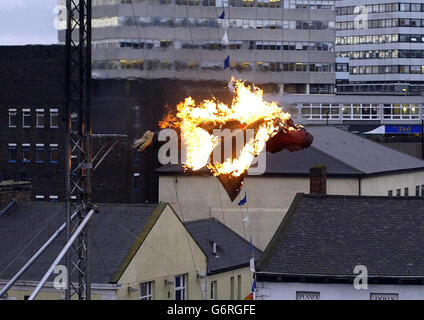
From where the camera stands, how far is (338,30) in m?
190

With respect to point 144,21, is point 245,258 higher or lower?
lower

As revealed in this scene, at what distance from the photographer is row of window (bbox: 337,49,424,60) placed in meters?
184

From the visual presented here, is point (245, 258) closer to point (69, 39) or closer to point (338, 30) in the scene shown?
point (69, 39)

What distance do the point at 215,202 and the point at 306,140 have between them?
37.6 meters

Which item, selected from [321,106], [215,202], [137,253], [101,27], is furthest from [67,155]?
[321,106]

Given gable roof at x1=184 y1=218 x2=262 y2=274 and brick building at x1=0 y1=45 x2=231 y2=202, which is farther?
brick building at x1=0 y1=45 x2=231 y2=202

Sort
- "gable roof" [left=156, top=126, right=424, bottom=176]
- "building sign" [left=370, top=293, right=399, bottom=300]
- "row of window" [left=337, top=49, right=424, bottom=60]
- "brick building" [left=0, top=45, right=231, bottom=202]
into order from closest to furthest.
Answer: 1. "building sign" [left=370, top=293, right=399, bottom=300]
2. "gable roof" [left=156, top=126, right=424, bottom=176]
3. "brick building" [left=0, top=45, right=231, bottom=202]
4. "row of window" [left=337, top=49, right=424, bottom=60]

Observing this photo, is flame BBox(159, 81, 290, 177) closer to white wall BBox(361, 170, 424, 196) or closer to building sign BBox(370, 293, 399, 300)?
building sign BBox(370, 293, 399, 300)

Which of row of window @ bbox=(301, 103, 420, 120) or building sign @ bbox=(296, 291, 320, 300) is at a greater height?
row of window @ bbox=(301, 103, 420, 120)

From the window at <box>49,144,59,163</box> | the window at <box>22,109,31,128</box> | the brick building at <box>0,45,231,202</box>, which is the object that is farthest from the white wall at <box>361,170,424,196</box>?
the window at <box>22,109,31,128</box>

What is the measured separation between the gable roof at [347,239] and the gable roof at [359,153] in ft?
83.0

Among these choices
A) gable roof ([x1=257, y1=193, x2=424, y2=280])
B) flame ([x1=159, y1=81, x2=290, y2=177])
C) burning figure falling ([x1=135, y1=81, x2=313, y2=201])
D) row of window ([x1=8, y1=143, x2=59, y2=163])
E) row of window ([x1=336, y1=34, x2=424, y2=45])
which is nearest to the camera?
burning figure falling ([x1=135, y1=81, x2=313, y2=201])
